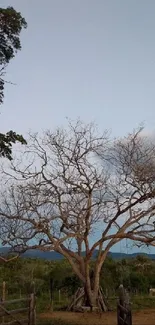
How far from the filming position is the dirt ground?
1702cm

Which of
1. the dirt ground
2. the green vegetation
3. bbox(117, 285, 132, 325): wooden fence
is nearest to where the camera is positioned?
bbox(117, 285, 132, 325): wooden fence

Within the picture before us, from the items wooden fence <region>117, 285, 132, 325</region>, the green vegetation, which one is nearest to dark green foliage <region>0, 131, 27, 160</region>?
wooden fence <region>117, 285, 132, 325</region>

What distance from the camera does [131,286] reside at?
33.5 meters

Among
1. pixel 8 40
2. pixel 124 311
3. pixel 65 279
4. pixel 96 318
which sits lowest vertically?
pixel 96 318

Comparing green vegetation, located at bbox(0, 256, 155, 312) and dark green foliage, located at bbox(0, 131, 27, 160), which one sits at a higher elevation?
dark green foliage, located at bbox(0, 131, 27, 160)

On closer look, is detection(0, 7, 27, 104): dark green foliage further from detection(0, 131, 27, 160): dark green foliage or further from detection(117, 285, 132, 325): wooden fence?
detection(117, 285, 132, 325): wooden fence

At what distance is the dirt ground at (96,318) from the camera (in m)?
17.0

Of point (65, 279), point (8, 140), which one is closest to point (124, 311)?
point (8, 140)

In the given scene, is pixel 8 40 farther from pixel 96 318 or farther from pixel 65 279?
pixel 65 279

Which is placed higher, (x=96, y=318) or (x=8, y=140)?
(x=8, y=140)

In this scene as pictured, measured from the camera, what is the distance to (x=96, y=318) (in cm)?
1836

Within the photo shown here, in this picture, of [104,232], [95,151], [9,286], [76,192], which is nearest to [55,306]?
[104,232]

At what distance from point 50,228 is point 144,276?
17.2 meters

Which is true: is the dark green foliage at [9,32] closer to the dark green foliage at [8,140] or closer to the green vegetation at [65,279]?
the dark green foliage at [8,140]
